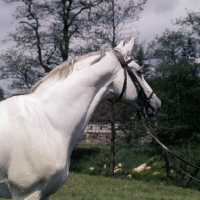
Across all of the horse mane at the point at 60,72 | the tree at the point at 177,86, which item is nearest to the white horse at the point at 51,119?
the horse mane at the point at 60,72

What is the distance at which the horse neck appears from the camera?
3740 millimetres

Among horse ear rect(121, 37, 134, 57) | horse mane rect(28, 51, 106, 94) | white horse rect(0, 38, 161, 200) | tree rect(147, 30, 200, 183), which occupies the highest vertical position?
horse ear rect(121, 37, 134, 57)

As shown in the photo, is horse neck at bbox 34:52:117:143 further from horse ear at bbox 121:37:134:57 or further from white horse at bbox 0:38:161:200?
horse ear at bbox 121:37:134:57

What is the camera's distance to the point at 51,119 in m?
3.69

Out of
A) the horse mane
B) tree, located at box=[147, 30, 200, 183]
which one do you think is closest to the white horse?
the horse mane

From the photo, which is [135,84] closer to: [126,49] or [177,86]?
[126,49]

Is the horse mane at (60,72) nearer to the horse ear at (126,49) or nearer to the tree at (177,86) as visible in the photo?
the horse ear at (126,49)

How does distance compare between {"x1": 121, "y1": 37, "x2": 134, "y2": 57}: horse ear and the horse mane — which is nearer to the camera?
the horse mane

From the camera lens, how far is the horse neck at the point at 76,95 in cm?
374

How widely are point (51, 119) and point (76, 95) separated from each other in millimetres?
367

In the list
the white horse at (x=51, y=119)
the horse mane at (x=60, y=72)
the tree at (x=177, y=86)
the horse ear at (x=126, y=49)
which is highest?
the horse ear at (x=126, y=49)

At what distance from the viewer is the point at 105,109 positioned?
74.2 feet

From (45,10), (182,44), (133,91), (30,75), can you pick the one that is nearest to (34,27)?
(45,10)

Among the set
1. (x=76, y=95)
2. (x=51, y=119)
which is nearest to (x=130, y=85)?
(x=76, y=95)
